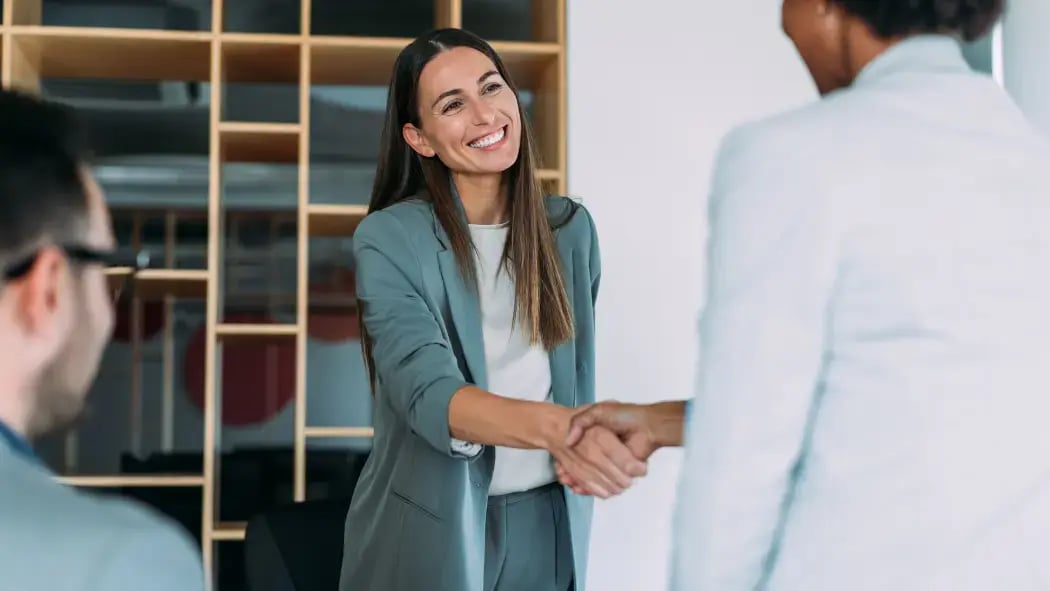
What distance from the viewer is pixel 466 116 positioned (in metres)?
2.05

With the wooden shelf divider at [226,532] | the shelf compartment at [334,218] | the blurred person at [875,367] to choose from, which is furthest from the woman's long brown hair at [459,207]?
the wooden shelf divider at [226,532]

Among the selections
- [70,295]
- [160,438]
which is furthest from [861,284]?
[160,438]

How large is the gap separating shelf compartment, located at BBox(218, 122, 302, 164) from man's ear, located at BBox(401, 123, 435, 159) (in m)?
1.14

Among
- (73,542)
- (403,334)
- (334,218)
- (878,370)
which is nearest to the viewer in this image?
(73,542)

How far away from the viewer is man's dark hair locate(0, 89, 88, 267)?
2.69 feet

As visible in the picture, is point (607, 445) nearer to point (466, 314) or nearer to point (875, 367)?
point (466, 314)

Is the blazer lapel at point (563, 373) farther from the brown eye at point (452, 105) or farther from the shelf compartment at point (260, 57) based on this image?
the shelf compartment at point (260, 57)

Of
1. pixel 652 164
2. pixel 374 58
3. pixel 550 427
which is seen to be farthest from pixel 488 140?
pixel 374 58

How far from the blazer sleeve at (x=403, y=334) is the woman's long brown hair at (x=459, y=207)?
8cm

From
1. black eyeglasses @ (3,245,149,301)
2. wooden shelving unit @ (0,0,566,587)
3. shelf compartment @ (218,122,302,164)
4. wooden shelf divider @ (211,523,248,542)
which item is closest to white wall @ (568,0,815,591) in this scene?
wooden shelving unit @ (0,0,566,587)

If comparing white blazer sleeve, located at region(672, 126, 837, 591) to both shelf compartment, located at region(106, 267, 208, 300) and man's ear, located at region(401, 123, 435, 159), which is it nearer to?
man's ear, located at region(401, 123, 435, 159)

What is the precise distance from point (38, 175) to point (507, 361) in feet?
3.89

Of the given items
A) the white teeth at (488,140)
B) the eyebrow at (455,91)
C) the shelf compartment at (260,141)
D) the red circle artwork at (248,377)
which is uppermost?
the shelf compartment at (260,141)

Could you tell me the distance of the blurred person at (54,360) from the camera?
2.32 ft
